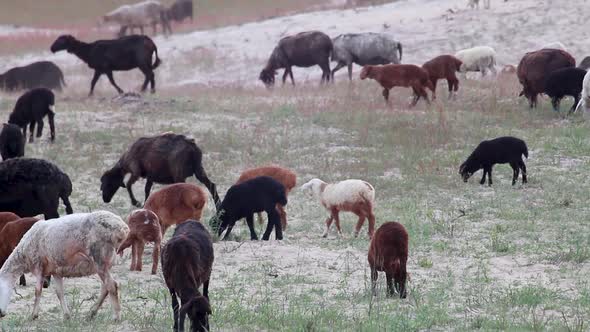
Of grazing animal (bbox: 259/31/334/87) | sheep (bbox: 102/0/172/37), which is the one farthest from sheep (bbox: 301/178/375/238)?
sheep (bbox: 102/0/172/37)

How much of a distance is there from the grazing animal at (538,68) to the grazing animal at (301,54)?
7.61 m

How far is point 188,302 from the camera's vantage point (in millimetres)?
7672

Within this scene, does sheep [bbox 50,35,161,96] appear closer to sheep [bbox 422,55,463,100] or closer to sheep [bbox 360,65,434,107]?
sheep [bbox 360,65,434,107]

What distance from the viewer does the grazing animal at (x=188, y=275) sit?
7.68 meters

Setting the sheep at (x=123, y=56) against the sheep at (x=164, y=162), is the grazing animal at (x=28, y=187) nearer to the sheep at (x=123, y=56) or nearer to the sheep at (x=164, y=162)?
the sheep at (x=164, y=162)

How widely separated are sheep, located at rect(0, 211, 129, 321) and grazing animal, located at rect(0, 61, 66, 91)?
2063 cm

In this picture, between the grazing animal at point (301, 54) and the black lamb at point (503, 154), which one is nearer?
the black lamb at point (503, 154)

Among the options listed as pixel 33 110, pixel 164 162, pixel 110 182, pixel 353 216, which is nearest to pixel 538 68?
pixel 353 216

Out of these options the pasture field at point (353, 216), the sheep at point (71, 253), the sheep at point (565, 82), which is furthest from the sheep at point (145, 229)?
the sheep at point (565, 82)

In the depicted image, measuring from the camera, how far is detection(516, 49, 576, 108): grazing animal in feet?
72.1

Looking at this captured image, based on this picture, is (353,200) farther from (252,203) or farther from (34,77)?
(34,77)

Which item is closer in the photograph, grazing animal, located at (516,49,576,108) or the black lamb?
the black lamb

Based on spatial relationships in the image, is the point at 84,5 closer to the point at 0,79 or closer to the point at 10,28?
the point at 10,28

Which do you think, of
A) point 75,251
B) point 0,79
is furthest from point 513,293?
point 0,79
